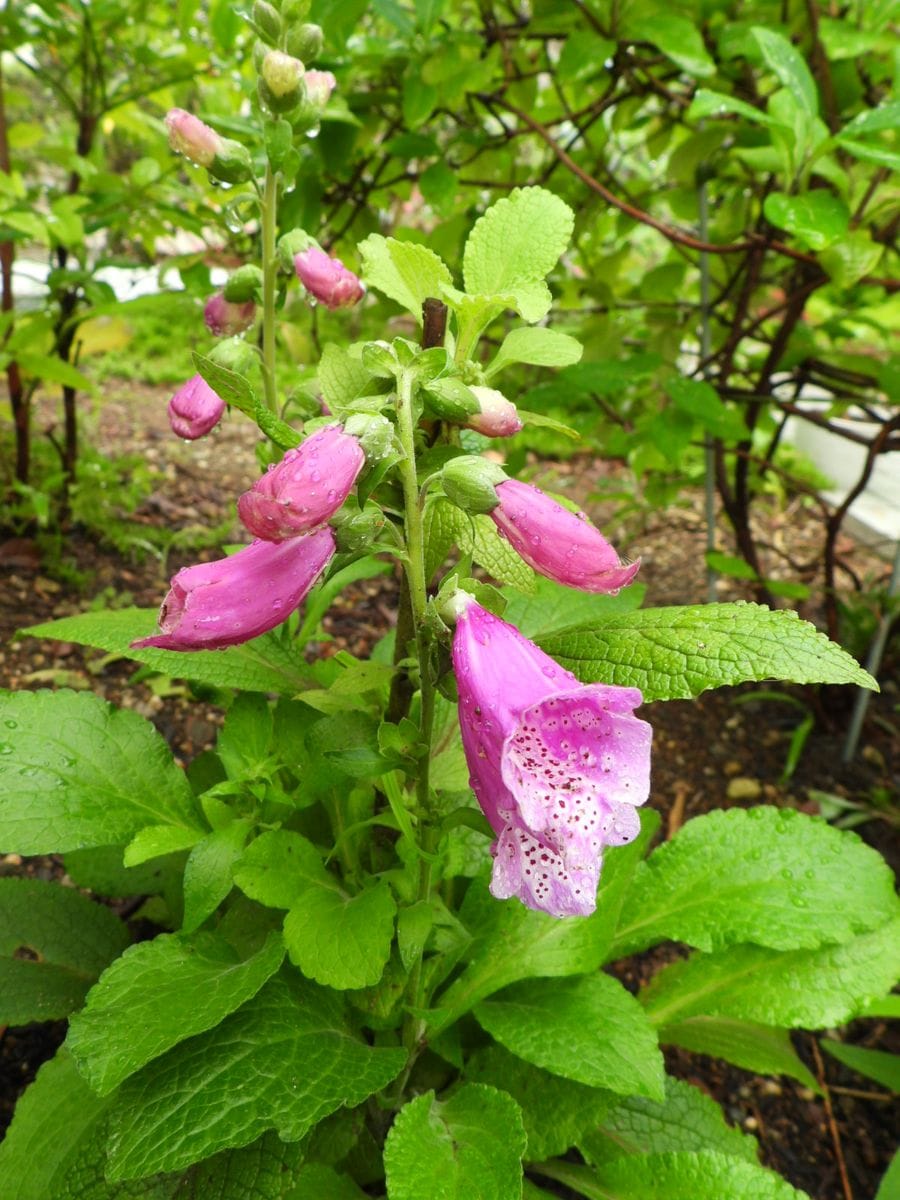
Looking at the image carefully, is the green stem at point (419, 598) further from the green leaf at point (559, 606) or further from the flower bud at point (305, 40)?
the flower bud at point (305, 40)

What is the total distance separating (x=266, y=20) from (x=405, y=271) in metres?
0.43

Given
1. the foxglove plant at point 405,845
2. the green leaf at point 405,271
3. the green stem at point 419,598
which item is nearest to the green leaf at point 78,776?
the foxglove plant at point 405,845

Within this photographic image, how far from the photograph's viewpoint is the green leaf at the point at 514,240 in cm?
87

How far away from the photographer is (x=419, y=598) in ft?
2.74

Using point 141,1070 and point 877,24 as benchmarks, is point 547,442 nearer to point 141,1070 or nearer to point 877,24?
point 877,24

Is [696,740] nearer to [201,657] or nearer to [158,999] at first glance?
[201,657]

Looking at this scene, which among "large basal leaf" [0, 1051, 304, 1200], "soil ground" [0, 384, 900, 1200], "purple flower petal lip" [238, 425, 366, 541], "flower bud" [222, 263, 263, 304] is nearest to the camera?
"purple flower petal lip" [238, 425, 366, 541]

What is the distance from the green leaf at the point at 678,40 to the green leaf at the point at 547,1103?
60.4 inches

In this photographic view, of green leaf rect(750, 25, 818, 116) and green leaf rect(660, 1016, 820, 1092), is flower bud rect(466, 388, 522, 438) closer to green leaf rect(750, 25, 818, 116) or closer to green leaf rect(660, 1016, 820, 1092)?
green leaf rect(750, 25, 818, 116)

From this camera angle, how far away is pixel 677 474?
2.44 m

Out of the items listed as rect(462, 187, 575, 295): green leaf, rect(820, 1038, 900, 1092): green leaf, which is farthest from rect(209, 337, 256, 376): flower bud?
rect(820, 1038, 900, 1092): green leaf

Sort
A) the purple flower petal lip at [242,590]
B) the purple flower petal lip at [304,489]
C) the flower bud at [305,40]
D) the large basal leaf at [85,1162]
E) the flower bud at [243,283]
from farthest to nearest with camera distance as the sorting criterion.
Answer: the flower bud at [243,283] < the flower bud at [305,40] < the large basal leaf at [85,1162] < the purple flower petal lip at [242,590] < the purple flower petal lip at [304,489]

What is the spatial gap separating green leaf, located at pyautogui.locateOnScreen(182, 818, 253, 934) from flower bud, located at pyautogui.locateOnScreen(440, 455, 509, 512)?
18.9 inches

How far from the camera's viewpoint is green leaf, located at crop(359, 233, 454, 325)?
0.84 m
